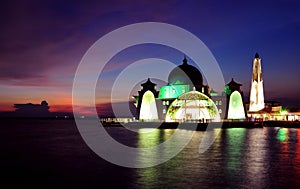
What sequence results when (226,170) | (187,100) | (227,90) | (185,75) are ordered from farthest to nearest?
1. (185,75)
2. (227,90)
3. (187,100)
4. (226,170)

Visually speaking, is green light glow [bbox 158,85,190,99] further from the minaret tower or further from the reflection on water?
the reflection on water

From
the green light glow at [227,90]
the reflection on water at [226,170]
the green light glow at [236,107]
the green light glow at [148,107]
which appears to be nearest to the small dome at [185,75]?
the green light glow at [227,90]

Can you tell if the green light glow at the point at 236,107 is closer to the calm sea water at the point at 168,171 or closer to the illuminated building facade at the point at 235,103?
the illuminated building facade at the point at 235,103

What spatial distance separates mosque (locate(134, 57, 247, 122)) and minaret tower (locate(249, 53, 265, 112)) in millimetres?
13493

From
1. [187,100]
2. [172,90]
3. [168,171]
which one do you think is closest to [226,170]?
[168,171]

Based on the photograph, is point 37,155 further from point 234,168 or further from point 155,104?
point 155,104

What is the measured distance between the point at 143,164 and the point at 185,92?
59.9m

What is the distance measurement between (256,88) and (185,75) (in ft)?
86.6

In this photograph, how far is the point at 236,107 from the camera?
90875mm

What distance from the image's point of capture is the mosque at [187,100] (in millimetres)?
84375

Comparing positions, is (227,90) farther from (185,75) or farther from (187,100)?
(187,100)

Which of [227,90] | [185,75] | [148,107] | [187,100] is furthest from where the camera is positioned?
[148,107]

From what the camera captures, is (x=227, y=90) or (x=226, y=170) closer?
(x=226, y=170)

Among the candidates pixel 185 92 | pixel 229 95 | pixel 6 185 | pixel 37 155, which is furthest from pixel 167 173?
pixel 229 95
